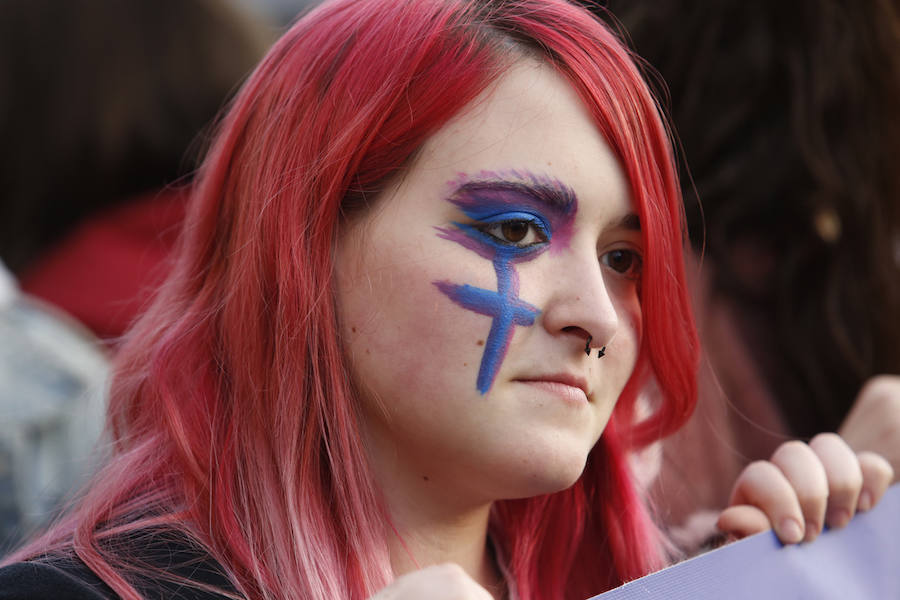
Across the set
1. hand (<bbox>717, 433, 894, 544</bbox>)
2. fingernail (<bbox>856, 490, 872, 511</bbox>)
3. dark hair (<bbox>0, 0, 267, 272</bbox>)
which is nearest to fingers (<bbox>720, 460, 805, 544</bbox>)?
hand (<bbox>717, 433, 894, 544</bbox>)

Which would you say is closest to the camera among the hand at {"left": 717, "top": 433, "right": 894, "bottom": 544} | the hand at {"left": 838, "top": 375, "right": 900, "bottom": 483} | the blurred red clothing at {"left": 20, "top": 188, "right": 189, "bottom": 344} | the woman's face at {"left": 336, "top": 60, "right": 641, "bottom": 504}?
the woman's face at {"left": 336, "top": 60, "right": 641, "bottom": 504}

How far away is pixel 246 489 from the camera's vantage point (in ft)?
4.09

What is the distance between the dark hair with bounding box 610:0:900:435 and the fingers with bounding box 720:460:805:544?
0.70m

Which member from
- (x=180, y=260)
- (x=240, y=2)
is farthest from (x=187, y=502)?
(x=240, y=2)

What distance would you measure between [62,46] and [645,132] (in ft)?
5.31

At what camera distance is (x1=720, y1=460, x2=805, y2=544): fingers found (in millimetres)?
1395

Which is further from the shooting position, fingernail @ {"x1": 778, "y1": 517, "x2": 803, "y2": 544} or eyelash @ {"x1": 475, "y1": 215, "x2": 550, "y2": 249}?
fingernail @ {"x1": 778, "y1": 517, "x2": 803, "y2": 544}

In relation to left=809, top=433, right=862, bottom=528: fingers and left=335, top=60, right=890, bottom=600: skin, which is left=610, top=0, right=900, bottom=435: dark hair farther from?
left=335, top=60, right=890, bottom=600: skin

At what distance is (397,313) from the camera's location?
47.6 inches

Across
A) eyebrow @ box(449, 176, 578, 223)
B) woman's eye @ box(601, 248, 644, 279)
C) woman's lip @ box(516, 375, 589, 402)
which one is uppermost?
eyebrow @ box(449, 176, 578, 223)

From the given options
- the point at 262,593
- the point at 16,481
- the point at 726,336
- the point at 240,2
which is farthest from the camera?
the point at 240,2

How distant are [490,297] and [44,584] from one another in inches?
22.8

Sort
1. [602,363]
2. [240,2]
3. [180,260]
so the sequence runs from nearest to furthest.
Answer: [602,363] < [180,260] < [240,2]

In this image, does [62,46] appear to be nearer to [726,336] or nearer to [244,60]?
[244,60]
